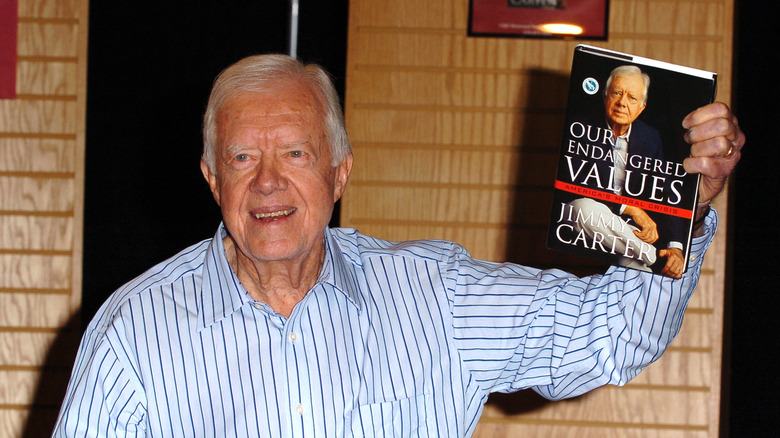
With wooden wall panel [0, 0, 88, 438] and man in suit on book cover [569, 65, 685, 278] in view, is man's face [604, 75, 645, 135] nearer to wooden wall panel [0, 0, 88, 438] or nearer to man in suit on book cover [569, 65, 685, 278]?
man in suit on book cover [569, 65, 685, 278]

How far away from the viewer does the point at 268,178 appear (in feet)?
5.82

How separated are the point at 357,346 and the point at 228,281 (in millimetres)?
313

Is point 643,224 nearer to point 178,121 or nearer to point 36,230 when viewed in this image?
point 178,121

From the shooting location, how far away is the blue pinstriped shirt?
166cm

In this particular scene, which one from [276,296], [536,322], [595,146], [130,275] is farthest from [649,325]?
[130,275]

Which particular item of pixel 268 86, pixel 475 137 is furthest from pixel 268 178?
pixel 475 137

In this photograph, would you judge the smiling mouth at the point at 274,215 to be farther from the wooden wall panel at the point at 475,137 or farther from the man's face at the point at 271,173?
the wooden wall panel at the point at 475,137

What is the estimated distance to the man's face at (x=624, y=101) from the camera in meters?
1.62

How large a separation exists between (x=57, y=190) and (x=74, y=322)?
2.02ft

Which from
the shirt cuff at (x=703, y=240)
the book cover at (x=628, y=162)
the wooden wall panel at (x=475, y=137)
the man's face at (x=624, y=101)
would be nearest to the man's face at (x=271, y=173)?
the book cover at (x=628, y=162)

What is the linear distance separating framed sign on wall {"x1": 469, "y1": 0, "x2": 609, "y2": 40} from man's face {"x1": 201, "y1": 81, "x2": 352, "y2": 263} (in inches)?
83.4

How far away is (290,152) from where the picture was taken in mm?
1826

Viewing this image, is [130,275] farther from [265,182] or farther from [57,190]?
[265,182]

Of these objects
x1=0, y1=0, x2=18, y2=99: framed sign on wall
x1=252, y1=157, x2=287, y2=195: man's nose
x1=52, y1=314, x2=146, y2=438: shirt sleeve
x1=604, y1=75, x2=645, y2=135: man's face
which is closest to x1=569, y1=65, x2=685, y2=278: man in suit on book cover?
x1=604, y1=75, x2=645, y2=135: man's face
